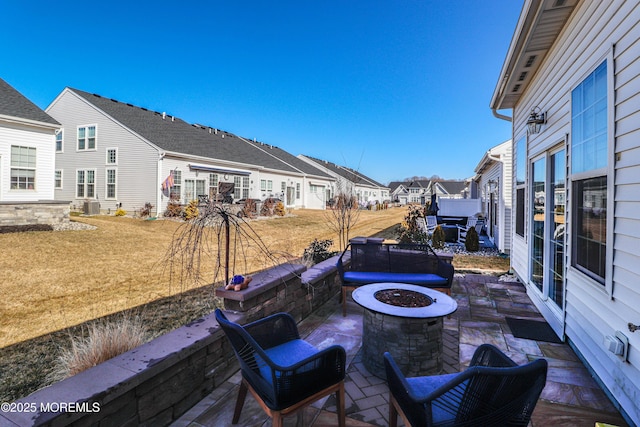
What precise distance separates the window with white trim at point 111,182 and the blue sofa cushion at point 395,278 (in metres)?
16.4

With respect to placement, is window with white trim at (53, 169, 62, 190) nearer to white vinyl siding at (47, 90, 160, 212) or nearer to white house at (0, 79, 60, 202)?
white vinyl siding at (47, 90, 160, 212)

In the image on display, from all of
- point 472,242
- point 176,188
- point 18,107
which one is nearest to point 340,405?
point 472,242

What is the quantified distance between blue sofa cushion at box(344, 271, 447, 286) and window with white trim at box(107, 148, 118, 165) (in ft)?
54.1

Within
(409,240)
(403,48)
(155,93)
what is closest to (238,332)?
(409,240)

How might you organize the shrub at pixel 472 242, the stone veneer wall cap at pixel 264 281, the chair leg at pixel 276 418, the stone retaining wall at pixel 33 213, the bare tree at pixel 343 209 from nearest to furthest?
the chair leg at pixel 276 418 < the stone veneer wall cap at pixel 264 281 < the bare tree at pixel 343 209 < the shrub at pixel 472 242 < the stone retaining wall at pixel 33 213

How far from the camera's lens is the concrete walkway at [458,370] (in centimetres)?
224

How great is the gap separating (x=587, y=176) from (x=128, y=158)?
1802 cm

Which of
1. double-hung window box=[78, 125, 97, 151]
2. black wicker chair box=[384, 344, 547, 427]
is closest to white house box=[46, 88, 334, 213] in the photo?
double-hung window box=[78, 125, 97, 151]

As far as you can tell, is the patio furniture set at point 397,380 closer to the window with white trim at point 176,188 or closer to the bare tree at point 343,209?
Answer: the bare tree at point 343,209

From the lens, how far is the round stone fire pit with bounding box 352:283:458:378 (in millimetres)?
2723

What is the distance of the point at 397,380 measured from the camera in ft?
5.50

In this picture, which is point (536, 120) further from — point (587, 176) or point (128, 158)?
point (128, 158)

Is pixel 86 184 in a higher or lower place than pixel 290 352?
higher

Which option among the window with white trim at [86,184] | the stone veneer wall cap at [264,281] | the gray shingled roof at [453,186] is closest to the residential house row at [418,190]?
the gray shingled roof at [453,186]
